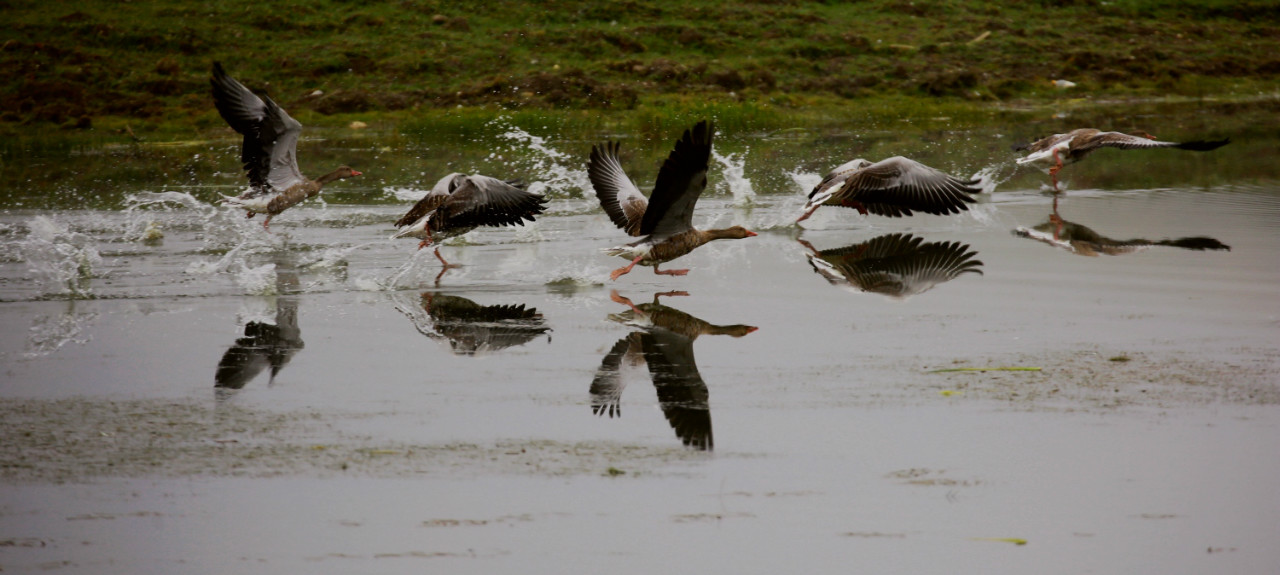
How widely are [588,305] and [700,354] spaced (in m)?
1.59

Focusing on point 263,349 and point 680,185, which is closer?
point 263,349

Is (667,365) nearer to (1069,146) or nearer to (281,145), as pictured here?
(281,145)

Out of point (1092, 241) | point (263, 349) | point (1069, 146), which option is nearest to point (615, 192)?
point (263, 349)

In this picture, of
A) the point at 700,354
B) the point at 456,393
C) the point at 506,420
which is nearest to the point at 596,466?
the point at 506,420

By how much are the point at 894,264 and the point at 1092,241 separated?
2.04 meters

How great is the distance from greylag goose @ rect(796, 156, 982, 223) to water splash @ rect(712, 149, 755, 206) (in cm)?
177

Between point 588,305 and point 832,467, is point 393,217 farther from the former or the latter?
point 832,467

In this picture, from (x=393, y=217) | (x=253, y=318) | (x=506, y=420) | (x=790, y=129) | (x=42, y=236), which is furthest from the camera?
(x=790, y=129)

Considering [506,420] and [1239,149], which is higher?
[1239,149]

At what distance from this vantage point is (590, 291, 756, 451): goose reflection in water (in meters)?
5.58

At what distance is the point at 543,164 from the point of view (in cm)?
1594

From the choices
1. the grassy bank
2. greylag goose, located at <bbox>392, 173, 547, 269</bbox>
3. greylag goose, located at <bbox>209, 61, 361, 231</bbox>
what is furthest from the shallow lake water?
the grassy bank

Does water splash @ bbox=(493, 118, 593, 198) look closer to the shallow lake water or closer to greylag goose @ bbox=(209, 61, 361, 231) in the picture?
the shallow lake water

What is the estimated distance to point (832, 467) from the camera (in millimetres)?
4969
